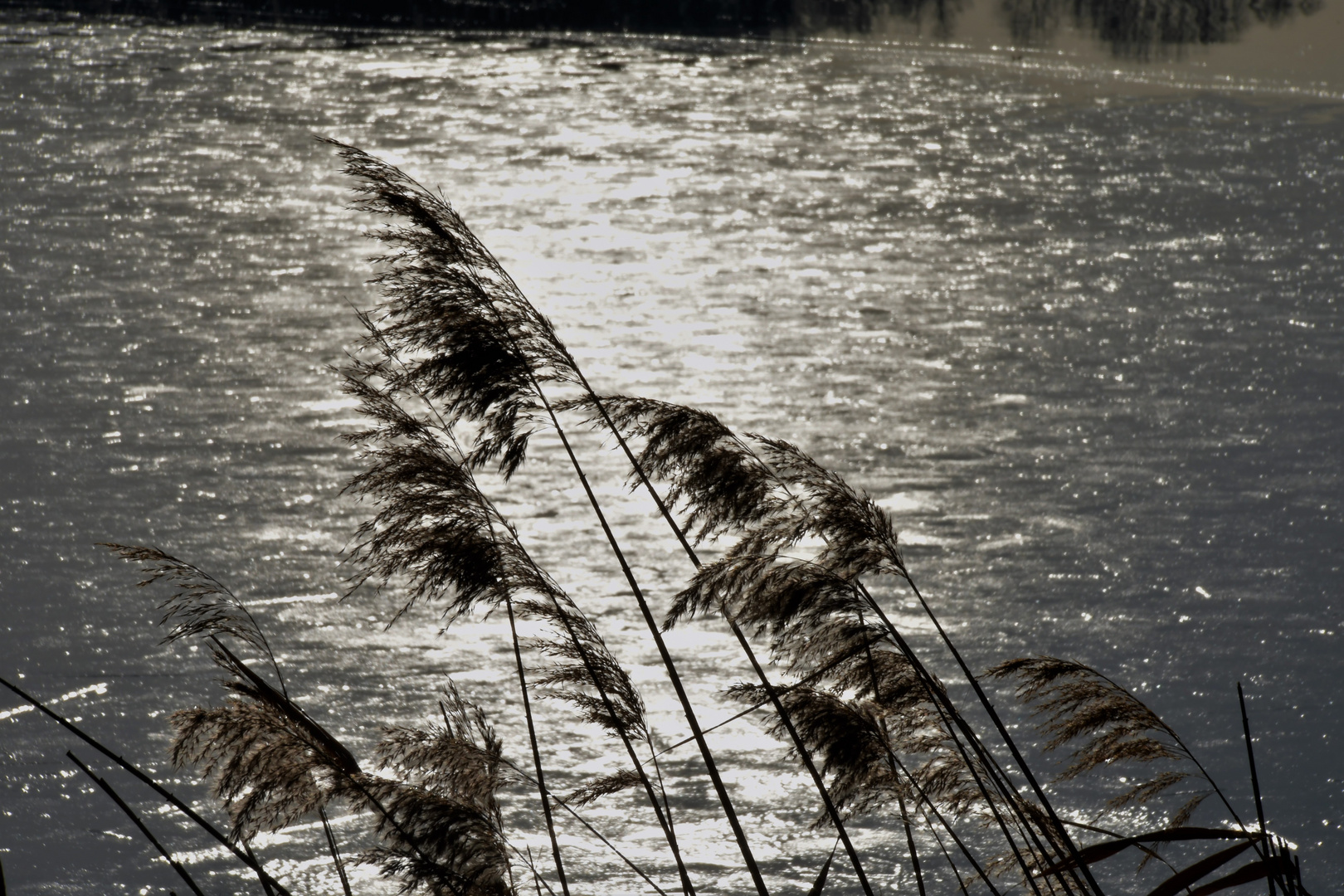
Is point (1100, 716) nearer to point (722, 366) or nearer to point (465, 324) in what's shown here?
point (465, 324)

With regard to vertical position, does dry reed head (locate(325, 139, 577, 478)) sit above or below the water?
above

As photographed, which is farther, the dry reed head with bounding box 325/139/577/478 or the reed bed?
the dry reed head with bounding box 325/139/577/478

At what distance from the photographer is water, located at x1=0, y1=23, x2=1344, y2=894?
3521 mm

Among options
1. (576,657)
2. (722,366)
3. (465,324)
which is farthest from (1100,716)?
(722,366)

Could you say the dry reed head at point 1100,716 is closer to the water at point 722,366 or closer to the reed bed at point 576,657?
the reed bed at point 576,657

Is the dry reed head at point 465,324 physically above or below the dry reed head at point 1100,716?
above

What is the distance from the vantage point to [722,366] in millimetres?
6117

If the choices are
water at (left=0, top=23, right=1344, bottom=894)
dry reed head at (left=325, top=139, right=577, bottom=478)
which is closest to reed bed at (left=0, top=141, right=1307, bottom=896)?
dry reed head at (left=325, top=139, right=577, bottom=478)

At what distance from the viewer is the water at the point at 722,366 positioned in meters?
3.52

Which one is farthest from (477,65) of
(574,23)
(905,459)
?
(905,459)

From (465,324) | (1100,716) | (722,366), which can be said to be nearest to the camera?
(1100,716)

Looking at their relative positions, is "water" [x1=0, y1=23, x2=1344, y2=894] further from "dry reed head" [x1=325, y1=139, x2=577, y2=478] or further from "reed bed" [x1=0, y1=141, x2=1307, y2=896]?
"dry reed head" [x1=325, y1=139, x2=577, y2=478]

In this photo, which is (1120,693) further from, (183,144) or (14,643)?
(183,144)

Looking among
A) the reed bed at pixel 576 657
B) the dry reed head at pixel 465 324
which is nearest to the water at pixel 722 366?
the reed bed at pixel 576 657
